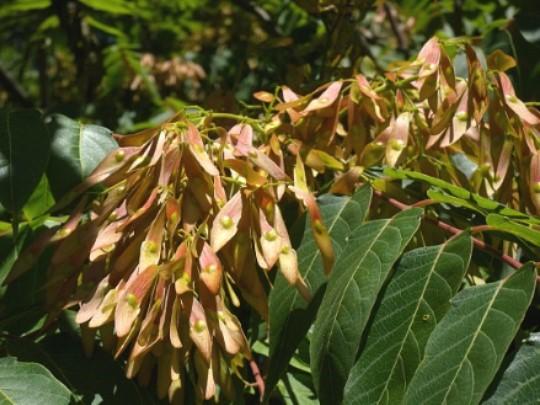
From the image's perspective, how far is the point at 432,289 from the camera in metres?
0.89

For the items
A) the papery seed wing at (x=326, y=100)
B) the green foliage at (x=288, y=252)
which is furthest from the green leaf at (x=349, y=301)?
the papery seed wing at (x=326, y=100)

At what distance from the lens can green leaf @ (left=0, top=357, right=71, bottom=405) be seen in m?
0.87

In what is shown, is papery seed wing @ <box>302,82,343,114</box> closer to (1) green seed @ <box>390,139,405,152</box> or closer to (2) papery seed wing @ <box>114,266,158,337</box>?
(1) green seed @ <box>390,139,405,152</box>

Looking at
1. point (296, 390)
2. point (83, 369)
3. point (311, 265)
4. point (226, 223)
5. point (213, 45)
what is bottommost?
point (213, 45)

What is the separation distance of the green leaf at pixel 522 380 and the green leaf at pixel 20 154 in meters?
0.65

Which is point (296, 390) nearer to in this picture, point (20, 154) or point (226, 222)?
point (226, 222)

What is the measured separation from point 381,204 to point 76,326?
18.2 inches

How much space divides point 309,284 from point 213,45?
8.69 ft

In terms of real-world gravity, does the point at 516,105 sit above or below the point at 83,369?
above

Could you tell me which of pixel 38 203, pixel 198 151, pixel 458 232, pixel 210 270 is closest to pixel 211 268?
pixel 210 270

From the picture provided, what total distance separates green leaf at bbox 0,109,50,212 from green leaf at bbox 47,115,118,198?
0.08m

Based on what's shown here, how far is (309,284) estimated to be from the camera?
957mm

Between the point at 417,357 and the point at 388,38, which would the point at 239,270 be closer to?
the point at 417,357

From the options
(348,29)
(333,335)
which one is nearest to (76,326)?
(333,335)
